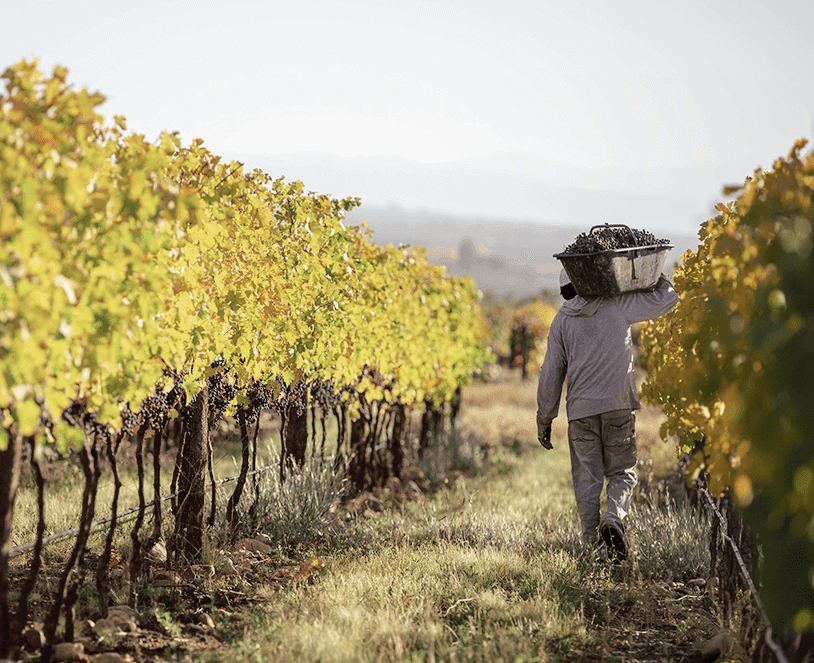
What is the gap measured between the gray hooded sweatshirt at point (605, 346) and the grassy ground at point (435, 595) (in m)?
0.96

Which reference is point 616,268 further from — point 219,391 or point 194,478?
point 194,478

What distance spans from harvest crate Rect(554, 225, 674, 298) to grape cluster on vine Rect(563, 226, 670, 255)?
0.07 m

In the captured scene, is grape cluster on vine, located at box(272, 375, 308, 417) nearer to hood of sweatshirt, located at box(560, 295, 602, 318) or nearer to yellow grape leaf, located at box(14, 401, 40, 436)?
hood of sweatshirt, located at box(560, 295, 602, 318)

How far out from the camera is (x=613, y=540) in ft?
14.8

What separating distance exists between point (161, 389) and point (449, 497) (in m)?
3.99

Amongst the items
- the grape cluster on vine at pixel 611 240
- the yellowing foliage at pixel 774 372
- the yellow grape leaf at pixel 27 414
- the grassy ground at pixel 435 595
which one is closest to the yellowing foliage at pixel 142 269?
the yellow grape leaf at pixel 27 414

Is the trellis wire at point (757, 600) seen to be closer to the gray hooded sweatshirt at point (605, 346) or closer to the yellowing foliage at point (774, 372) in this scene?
the yellowing foliage at point (774, 372)

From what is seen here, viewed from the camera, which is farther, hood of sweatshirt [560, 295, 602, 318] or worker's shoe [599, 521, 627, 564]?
hood of sweatshirt [560, 295, 602, 318]

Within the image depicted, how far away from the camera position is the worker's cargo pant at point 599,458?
4.73m

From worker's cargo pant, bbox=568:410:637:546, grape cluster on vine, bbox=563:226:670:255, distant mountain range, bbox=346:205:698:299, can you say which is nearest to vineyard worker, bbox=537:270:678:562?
worker's cargo pant, bbox=568:410:637:546

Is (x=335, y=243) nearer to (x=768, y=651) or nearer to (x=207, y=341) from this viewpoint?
(x=207, y=341)

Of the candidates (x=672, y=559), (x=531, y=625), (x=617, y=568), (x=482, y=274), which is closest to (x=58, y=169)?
(x=531, y=625)

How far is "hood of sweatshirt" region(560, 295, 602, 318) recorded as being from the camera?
4785 mm

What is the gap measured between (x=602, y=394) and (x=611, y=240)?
101cm
